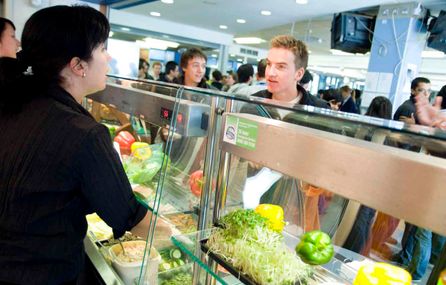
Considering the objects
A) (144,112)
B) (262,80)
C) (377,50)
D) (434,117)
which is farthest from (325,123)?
(377,50)

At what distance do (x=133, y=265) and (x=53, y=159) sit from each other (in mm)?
658

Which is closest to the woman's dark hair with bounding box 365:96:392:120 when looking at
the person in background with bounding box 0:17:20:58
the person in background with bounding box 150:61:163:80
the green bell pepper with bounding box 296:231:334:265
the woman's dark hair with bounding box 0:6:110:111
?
the green bell pepper with bounding box 296:231:334:265

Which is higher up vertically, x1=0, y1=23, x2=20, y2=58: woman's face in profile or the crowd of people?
x1=0, y1=23, x2=20, y2=58: woman's face in profile

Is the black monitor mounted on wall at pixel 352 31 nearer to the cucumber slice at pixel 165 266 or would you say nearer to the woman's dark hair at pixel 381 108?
the woman's dark hair at pixel 381 108

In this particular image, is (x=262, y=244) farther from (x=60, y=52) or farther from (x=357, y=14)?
(x=357, y=14)

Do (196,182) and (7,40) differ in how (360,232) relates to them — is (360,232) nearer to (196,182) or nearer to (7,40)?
(196,182)

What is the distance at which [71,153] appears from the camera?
1139mm

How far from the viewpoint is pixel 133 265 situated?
1.54 metres

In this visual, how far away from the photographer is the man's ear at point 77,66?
1288 mm

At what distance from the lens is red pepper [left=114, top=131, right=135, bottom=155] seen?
205 centimetres

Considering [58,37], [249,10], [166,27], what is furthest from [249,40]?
[58,37]

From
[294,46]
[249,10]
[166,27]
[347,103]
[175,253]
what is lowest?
[175,253]

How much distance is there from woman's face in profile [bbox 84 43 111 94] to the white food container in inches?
28.2

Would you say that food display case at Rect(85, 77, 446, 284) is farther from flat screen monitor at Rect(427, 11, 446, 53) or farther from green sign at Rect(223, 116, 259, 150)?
flat screen monitor at Rect(427, 11, 446, 53)
